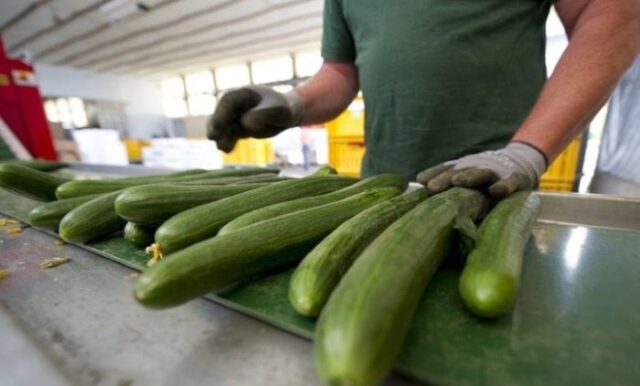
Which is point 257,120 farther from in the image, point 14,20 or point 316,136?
point 14,20

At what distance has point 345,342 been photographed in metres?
0.28

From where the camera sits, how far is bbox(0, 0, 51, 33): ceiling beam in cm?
540

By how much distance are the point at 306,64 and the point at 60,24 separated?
19.5 ft

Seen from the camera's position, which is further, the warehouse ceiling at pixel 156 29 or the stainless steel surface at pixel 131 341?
the warehouse ceiling at pixel 156 29

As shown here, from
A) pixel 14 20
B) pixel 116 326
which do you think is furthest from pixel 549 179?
pixel 14 20

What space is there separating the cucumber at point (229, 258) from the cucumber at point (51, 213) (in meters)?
0.54

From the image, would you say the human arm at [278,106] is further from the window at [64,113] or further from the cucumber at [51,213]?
the window at [64,113]

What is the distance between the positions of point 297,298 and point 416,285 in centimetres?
15

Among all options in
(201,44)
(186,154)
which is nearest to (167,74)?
(201,44)

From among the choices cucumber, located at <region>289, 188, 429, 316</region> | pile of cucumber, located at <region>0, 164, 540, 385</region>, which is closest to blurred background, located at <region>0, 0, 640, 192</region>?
pile of cucumber, located at <region>0, 164, 540, 385</region>

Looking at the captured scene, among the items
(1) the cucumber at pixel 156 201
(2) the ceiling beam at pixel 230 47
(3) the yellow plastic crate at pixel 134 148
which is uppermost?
(2) the ceiling beam at pixel 230 47

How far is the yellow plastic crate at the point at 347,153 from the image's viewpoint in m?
3.51

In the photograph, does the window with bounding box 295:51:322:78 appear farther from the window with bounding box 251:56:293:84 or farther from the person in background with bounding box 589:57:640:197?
the person in background with bounding box 589:57:640:197

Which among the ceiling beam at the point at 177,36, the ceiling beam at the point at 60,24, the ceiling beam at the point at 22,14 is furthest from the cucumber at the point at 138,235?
the ceiling beam at the point at 22,14
